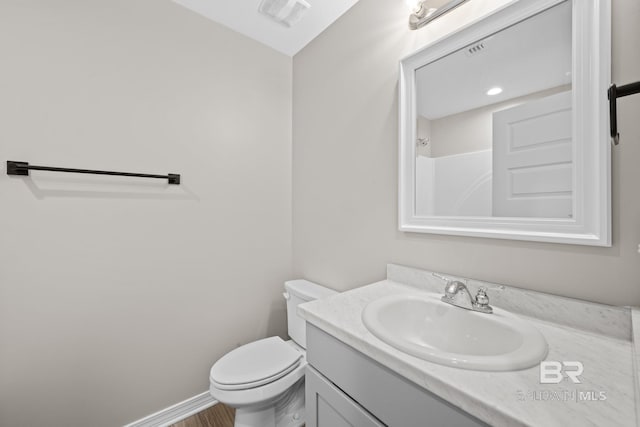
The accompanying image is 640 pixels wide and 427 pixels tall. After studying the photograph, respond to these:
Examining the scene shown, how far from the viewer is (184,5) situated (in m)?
1.47

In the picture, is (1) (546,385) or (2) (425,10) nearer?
(1) (546,385)

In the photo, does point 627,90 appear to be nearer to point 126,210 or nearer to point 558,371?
point 558,371

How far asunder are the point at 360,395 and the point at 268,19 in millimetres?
1951

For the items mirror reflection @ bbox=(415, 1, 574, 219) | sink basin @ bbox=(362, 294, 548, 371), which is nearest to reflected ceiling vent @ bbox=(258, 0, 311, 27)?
mirror reflection @ bbox=(415, 1, 574, 219)

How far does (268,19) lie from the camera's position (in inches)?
61.2

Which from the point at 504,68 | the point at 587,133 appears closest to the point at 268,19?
the point at 504,68

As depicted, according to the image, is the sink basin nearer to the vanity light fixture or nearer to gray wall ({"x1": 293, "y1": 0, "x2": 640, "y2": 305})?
gray wall ({"x1": 293, "y1": 0, "x2": 640, "y2": 305})

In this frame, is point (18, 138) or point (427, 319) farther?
point (18, 138)

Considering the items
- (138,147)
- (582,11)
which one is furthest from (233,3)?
(582,11)

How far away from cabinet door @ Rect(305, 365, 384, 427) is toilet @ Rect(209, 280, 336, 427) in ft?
1.05

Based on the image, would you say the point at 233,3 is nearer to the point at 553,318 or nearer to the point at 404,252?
the point at 404,252

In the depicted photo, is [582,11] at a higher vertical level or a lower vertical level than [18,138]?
higher

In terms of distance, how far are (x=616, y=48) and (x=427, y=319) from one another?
3.20 ft

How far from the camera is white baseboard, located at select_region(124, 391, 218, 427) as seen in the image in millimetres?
1354
